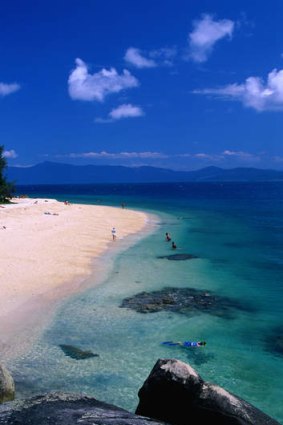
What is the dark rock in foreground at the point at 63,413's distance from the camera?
27.9 ft

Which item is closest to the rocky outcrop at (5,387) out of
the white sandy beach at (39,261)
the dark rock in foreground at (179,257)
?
the white sandy beach at (39,261)

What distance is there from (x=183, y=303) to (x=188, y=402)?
16.4 m

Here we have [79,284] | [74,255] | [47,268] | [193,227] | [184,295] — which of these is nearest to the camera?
[184,295]

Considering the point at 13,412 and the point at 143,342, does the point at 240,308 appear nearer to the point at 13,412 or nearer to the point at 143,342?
the point at 143,342

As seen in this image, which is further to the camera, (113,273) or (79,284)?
(113,273)

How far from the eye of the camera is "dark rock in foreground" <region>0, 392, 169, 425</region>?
335 inches

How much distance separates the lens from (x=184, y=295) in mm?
28000

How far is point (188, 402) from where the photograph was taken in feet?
32.4

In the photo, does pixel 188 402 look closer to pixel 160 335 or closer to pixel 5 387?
pixel 5 387

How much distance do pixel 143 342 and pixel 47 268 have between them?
1468 cm

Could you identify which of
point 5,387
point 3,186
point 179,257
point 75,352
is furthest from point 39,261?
point 3,186

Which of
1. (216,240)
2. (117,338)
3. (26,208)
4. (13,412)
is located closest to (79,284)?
(117,338)

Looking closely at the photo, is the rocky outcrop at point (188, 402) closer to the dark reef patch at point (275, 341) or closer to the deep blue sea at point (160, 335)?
the deep blue sea at point (160, 335)

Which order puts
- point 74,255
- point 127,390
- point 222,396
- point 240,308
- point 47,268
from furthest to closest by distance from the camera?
point 74,255 < point 47,268 < point 240,308 < point 127,390 < point 222,396
